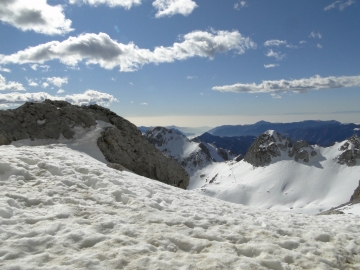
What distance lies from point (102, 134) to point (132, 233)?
1855cm

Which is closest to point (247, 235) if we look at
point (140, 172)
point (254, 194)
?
point (140, 172)

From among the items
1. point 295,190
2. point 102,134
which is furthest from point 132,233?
point 295,190

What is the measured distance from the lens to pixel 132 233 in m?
7.80

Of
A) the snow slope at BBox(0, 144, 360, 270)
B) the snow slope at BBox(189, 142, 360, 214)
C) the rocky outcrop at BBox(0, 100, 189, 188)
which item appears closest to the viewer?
the snow slope at BBox(0, 144, 360, 270)

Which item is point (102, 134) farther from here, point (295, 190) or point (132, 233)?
point (295, 190)

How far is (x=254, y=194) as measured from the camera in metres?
182

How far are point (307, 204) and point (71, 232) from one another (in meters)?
177

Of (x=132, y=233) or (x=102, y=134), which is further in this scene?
(x=102, y=134)

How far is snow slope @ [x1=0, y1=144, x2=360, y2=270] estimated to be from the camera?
643 cm

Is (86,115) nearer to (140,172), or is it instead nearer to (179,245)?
(140,172)

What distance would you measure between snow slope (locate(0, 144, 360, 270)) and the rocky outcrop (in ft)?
39.0

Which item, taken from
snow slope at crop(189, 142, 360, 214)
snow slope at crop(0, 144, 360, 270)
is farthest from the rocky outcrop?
snow slope at crop(189, 142, 360, 214)

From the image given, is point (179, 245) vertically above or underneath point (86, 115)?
underneath

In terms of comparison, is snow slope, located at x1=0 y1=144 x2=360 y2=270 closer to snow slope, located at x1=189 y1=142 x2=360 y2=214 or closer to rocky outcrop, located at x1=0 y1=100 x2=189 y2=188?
rocky outcrop, located at x1=0 y1=100 x2=189 y2=188
